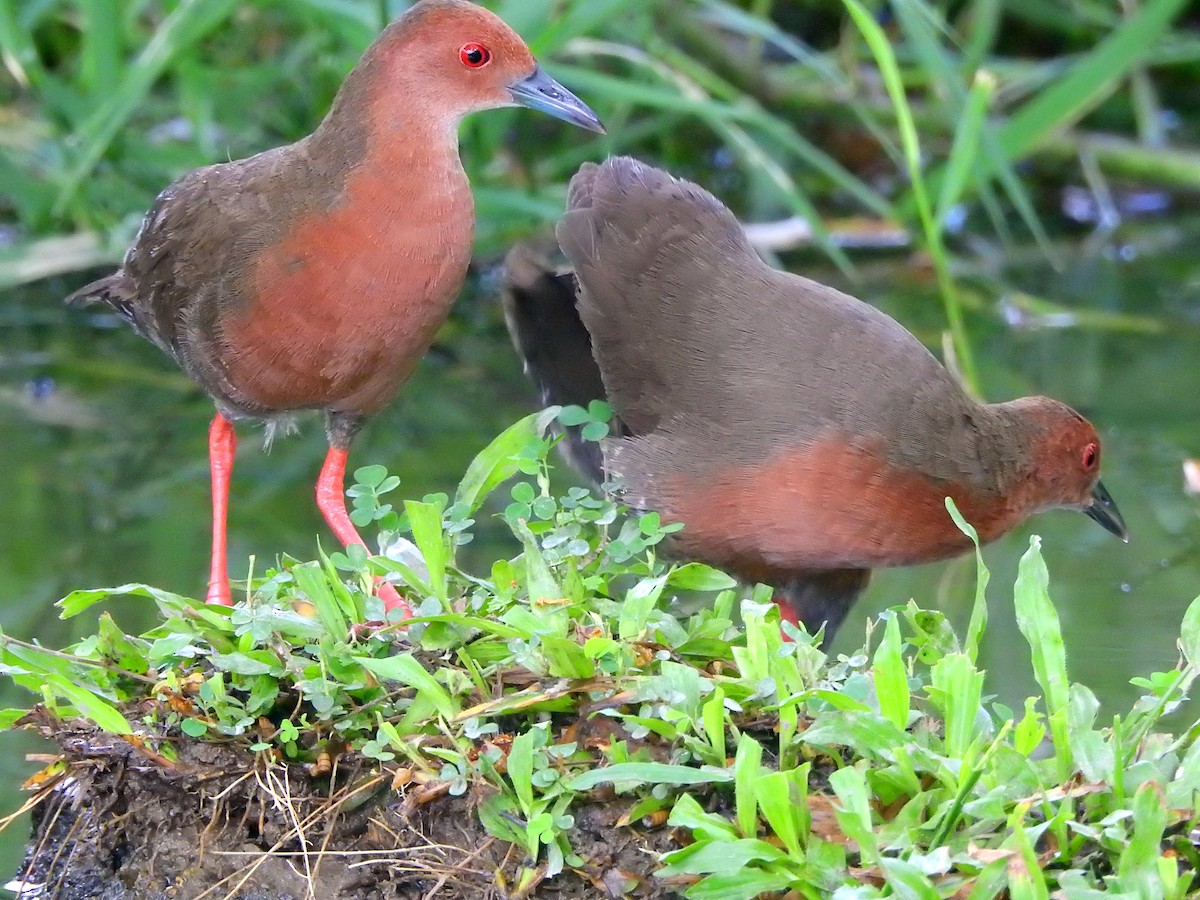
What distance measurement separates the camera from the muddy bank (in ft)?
8.77

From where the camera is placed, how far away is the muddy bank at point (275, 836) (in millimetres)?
2672

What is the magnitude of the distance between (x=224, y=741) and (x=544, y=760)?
552 mm

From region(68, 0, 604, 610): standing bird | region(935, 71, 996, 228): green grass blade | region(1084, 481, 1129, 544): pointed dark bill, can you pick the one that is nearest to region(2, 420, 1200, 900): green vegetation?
region(68, 0, 604, 610): standing bird

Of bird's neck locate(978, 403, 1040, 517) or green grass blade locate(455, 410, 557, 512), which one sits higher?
green grass blade locate(455, 410, 557, 512)

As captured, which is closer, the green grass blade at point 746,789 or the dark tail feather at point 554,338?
the green grass blade at point 746,789

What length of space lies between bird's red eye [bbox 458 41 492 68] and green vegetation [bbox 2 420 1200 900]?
0.97 metres

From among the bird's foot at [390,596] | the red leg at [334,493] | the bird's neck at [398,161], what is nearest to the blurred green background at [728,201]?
the red leg at [334,493]

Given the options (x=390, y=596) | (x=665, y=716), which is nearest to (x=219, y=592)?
(x=390, y=596)

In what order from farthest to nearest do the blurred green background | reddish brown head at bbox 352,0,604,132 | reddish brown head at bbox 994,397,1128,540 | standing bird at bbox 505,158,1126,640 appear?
1. the blurred green background
2. reddish brown head at bbox 994,397,1128,540
3. reddish brown head at bbox 352,0,604,132
4. standing bird at bbox 505,158,1126,640

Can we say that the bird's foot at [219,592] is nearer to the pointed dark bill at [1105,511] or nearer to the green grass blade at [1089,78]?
the pointed dark bill at [1105,511]

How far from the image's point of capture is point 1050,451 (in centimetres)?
372

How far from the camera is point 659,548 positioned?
3.73m

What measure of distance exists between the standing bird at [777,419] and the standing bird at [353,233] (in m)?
0.30

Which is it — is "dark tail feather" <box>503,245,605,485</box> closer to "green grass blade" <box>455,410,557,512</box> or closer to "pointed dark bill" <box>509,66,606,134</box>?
"pointed dark bill" <box>509,66,606,134</box>
